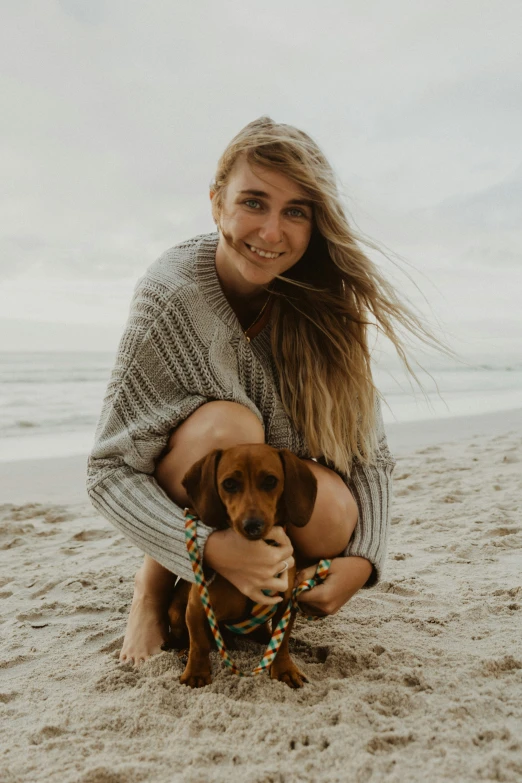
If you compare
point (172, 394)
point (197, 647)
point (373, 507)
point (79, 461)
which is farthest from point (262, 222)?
point (79, 461)

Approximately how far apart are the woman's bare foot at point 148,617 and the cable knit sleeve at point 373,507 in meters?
0.70

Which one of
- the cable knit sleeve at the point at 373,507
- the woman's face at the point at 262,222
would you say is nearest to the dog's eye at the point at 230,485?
the cable knit sleeve at the point at 373,507

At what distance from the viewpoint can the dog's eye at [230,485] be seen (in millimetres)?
1837

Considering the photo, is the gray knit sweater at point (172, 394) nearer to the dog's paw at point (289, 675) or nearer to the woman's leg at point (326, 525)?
the woman's leg at point (326, 525)

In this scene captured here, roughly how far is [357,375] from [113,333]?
27.3m

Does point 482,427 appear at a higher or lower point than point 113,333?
lower

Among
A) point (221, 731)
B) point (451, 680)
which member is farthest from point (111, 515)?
point (451, 680)

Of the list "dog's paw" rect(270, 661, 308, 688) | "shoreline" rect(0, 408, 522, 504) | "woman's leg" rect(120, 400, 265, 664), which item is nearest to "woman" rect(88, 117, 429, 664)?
"woman's leg" rect(120, 400, 265, 664)

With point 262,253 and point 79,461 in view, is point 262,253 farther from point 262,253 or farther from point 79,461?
point 79,461

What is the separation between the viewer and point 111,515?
216 cm

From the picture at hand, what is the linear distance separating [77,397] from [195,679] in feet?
31.0

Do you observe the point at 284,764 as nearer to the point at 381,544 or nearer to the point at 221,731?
the point at 221,731

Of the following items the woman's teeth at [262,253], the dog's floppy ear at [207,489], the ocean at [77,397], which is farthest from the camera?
the ocean at [77,397]

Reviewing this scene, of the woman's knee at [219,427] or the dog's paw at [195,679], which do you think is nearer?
the dog's paw at [195,679]
